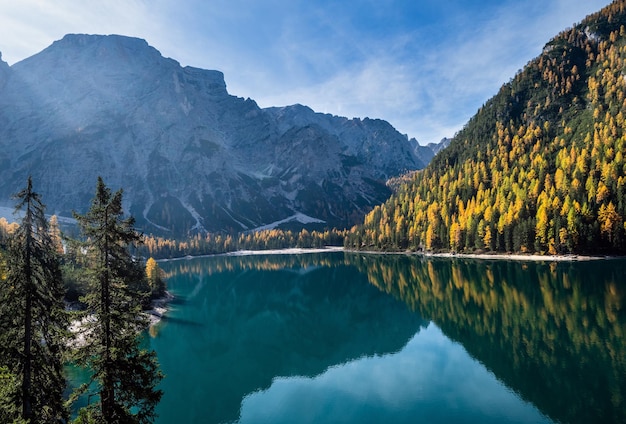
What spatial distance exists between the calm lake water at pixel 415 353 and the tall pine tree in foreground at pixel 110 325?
2194 centimetres

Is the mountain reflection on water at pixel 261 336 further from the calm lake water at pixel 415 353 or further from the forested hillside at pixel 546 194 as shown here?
the forested hillside at pixel 546 194

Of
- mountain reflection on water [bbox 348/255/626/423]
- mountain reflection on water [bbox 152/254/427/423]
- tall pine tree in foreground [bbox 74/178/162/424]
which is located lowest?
mountain reflection on water [bbox 152/254/427/423]

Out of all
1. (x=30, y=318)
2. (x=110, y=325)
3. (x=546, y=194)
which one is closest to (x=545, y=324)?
(x=110, y=325)

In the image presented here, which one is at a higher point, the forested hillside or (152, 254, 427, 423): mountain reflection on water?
the forested hillside

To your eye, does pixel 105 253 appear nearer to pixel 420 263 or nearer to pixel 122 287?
pixel 122 287

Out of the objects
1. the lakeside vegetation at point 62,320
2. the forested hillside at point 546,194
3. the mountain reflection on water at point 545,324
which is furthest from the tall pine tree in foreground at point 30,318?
the forested hillside at point 546,194

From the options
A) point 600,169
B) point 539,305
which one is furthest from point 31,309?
point 600,169

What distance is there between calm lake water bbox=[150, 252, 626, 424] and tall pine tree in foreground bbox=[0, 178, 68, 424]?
23649 millimetres

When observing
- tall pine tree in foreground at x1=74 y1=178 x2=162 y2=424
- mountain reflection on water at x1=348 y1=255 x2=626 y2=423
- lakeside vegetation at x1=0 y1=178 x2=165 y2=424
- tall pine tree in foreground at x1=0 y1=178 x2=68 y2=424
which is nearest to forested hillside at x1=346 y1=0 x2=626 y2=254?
mountain reflection on water at x1=348 y1=255 x2=626 y2=423

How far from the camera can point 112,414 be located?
53.5 ft

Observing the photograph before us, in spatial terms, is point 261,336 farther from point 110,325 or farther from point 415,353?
point 110,325

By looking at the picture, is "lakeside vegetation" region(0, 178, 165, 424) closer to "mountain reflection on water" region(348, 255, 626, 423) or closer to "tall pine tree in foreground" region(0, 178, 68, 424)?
"tall pine tree in foreground" region(0, 178, 68, 424)

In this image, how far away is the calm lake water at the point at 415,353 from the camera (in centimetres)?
3475

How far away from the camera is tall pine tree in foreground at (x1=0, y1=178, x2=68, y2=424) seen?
15.0 meters
